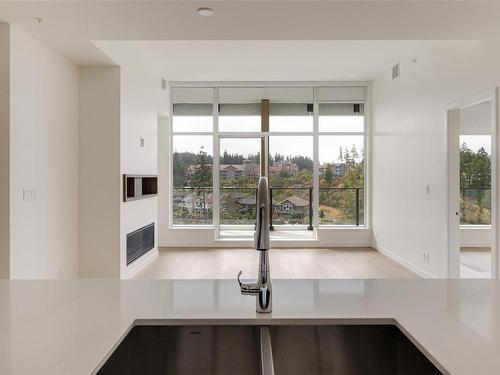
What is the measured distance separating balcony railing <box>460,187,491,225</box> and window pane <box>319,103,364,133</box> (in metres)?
2.13

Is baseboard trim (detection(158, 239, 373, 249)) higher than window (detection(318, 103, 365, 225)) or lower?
lower

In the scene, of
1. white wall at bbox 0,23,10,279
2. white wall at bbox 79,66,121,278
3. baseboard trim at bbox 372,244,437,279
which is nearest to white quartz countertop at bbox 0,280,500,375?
white wall at bbox 0,23,10,279

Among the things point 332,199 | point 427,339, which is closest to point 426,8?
point 427,339

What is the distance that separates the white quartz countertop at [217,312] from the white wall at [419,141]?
10.5 feet

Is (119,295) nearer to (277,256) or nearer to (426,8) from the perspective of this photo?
(426,8)

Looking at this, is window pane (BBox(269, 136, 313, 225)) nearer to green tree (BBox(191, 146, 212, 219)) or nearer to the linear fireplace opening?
green tree (BBox(191, 146, 212, 219))

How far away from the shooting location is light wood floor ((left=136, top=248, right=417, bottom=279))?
525 cm

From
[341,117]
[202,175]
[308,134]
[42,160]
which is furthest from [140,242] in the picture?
[341,117]

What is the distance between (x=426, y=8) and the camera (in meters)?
3.08

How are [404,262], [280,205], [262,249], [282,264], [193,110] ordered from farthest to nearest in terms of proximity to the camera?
[280,205] < [193,110] < [282,264] < [404,262] < [262,249]

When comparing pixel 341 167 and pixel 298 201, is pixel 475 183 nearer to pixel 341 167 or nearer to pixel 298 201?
pixel 341 167

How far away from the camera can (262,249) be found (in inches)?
41.6

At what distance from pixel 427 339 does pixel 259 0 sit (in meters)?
2.72

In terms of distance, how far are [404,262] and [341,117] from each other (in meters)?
2.91
